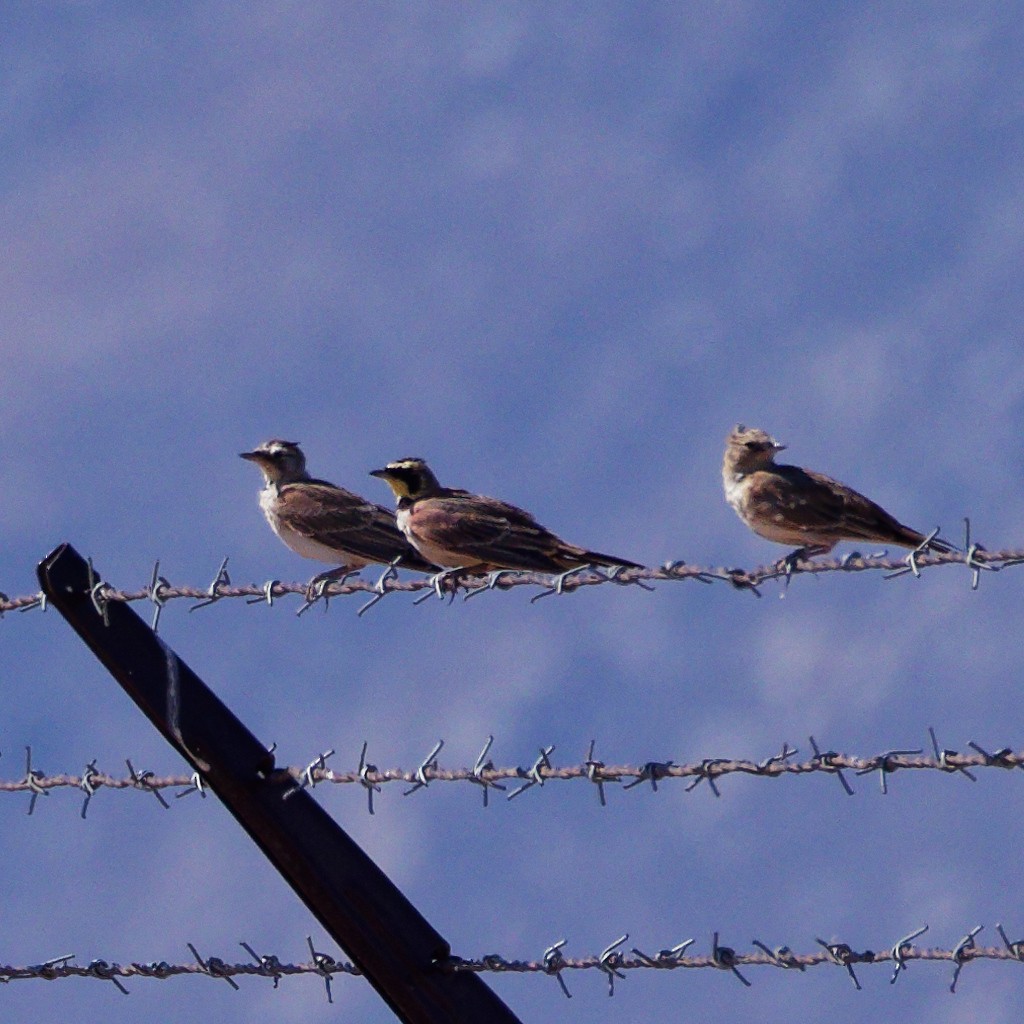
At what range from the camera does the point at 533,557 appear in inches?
403

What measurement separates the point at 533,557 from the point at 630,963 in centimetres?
534

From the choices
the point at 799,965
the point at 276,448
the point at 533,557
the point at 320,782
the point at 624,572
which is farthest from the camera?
the point at 276,448

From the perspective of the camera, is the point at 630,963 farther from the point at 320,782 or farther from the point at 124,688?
the point at 124,688

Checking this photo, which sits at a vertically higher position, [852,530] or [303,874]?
[852,530]

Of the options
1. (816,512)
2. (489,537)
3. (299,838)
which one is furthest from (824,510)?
(299,838)

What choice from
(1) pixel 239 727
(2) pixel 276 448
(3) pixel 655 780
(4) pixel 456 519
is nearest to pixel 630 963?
(3) pixel 655 780

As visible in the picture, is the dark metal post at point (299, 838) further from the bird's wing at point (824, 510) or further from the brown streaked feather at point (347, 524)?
the brown streaked feather at point (347, 524)

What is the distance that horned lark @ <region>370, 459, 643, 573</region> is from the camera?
33.5ft

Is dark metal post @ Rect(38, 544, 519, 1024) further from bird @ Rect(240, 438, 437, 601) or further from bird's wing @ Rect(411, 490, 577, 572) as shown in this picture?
bird @ Rect(240, 438, 437, 601)

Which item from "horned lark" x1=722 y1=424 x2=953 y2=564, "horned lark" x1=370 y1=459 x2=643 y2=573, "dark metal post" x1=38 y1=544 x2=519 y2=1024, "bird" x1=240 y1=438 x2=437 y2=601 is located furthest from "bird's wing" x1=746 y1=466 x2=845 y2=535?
"dark metal post" x1=38 y1=544 x2=519 y2=1024

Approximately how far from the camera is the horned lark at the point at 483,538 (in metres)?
10.2

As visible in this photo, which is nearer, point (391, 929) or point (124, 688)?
point (391, 929)

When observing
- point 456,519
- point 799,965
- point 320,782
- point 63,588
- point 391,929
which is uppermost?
point 456,519

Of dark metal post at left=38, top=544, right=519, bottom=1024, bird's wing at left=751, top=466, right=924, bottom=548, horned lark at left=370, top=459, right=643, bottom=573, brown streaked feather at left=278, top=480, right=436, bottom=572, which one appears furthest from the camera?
brown streaked feather at left=278, top=480, right=436, bottom=572
